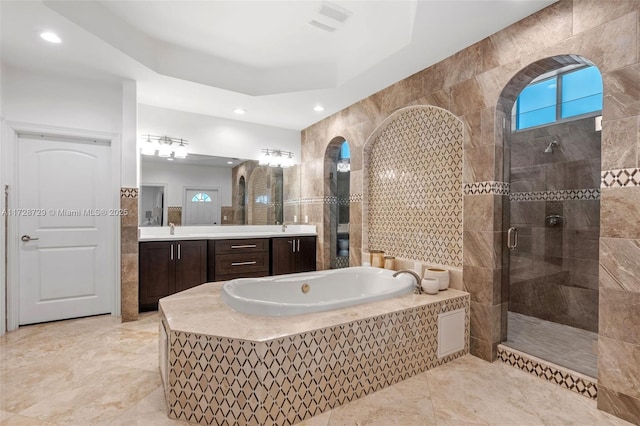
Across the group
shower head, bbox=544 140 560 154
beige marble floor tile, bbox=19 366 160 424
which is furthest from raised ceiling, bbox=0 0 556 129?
beige marble floor tile, bbox=19 366 160 424

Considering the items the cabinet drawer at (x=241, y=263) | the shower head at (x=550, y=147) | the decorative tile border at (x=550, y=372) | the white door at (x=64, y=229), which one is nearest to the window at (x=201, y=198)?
the cabinet drawer at (x=241, y=263)

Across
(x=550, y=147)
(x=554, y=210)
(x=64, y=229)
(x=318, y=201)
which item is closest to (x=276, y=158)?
(x=318, y=201)

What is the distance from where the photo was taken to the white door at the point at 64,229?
304 cm

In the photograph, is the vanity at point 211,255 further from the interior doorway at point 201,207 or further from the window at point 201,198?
the window at point 201,198

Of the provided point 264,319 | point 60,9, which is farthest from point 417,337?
point 60,9

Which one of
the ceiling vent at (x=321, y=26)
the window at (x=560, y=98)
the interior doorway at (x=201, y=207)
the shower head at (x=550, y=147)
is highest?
the ceiling vent at (x=321, y=26)

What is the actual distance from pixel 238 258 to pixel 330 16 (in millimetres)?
2795

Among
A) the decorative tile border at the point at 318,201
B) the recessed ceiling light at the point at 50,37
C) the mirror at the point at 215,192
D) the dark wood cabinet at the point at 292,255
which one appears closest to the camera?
the recessed ceiling light at the point at 50,37

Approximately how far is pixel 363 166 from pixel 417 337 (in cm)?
211

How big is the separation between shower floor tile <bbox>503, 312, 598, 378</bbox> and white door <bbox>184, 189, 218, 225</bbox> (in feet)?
11.6

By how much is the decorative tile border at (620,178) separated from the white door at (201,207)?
154 inches

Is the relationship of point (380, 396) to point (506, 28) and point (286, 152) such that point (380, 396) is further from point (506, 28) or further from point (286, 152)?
point (286, 152)

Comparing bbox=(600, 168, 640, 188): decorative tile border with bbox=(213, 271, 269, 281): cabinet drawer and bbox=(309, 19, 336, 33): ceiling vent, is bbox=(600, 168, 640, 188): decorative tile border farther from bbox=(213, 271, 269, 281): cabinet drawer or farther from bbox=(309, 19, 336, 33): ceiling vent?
bbox=(213, 271, 269, 281): cabinet drawer

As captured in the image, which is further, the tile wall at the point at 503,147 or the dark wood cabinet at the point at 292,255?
the dark wood cabinet at the point at 292,255
